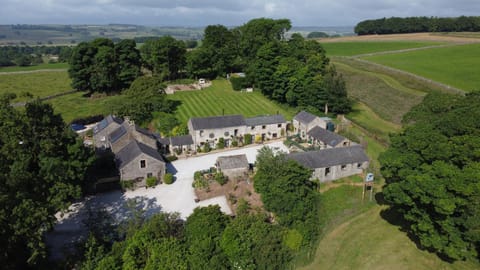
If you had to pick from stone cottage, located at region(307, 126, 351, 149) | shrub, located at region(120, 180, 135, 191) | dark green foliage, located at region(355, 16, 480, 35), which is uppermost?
dark green foliage, located at region(355, 16, 480, 35)

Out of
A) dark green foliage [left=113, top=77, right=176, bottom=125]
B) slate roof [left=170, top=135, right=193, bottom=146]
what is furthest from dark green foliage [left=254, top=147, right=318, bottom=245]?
dark green foliage [left=113, top=77, right=176, bottom=125]

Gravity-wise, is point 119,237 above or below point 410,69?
below

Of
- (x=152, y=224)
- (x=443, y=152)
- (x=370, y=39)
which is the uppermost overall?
(x=370, y=39)

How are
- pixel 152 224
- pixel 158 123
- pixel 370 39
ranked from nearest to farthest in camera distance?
1. pixel 152 224
2. pixel 158 123
3. pixel 370 39

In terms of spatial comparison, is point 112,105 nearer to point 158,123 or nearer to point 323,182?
point 158,123

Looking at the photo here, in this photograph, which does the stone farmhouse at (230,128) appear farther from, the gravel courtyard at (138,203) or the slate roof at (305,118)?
the gravel courtyard at (138,203)

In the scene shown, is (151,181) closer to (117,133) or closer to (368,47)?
(117,133)

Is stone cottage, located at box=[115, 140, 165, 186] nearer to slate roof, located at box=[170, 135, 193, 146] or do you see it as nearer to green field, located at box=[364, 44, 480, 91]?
slate roof, located at box=[170, 135, 193, 146]

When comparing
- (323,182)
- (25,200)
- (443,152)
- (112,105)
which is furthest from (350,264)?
(112,105)
